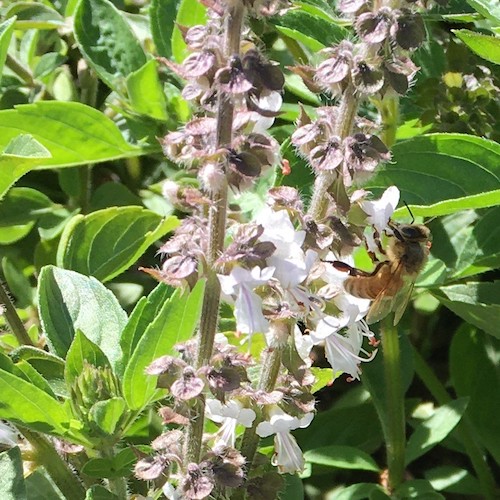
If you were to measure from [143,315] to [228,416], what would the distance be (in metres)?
0.26

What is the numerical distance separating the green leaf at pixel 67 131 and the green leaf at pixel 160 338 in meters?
0.67

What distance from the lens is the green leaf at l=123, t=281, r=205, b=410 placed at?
107 centimetres

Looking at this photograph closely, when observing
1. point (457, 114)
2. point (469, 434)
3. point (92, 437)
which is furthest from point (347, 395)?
point (92, 437)

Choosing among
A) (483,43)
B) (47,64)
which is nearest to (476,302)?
(483,43)

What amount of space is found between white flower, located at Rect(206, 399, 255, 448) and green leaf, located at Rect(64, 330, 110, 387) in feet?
0.68

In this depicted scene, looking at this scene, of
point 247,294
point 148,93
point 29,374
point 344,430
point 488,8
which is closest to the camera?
point 247,294

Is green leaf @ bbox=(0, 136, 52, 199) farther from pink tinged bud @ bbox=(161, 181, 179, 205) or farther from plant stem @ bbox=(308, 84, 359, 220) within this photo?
plant stem @ bbox=(308, 84, 359, 220)

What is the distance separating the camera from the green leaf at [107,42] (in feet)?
6.06

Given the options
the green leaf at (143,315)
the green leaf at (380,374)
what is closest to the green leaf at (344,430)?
the green leaf at (380,374)

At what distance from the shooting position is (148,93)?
1803mm

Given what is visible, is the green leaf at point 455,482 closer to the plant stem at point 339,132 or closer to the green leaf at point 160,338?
the green leaf at point 160,338

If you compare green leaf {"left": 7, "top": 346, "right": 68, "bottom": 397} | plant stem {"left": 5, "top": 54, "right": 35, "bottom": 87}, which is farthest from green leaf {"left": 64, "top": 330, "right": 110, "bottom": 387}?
plant stem {"left": 5, "top": 54, "right": 35, "bottom": 87}

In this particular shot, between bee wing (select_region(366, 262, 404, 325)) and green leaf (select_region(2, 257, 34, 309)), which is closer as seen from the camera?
bee wing (select_region(366, 262, 404, 325))

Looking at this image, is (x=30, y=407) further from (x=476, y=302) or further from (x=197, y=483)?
(x=476, y=302)
